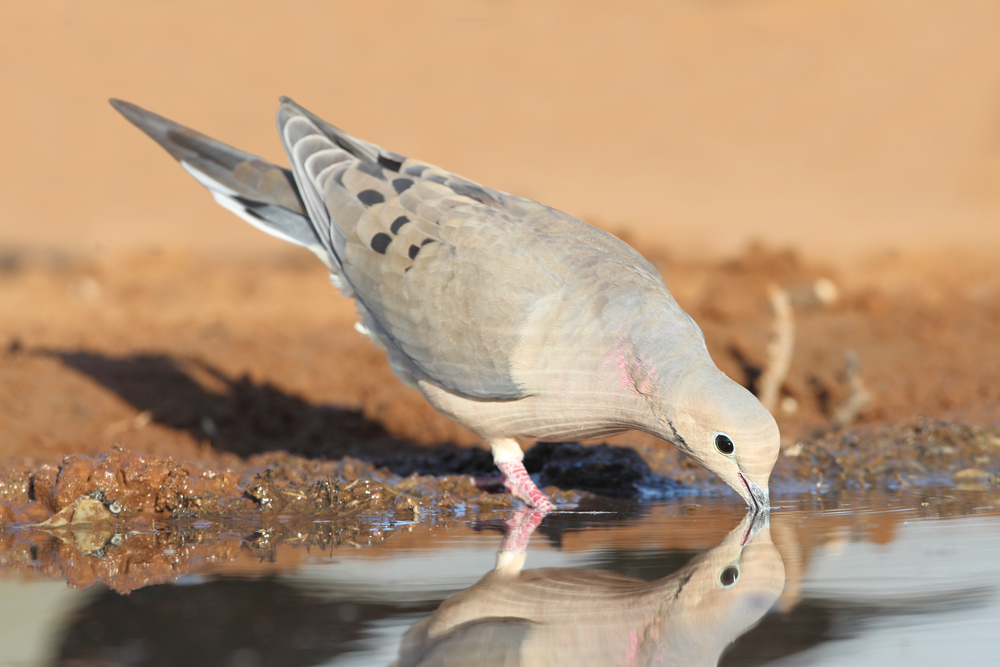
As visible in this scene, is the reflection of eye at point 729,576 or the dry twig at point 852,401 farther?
the dry twig at point 852,401

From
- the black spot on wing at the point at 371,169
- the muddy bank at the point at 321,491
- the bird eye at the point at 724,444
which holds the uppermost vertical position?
the black spot on wing at the point at 371,169

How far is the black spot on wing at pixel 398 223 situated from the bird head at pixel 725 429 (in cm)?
164

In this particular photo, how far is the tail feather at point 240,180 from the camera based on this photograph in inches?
216

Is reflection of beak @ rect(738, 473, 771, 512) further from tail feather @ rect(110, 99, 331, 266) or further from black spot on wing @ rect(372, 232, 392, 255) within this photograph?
tail feather @ rect(110, 99, 331, 266)

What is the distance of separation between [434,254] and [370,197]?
61 cm

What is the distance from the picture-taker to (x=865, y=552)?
327 cm

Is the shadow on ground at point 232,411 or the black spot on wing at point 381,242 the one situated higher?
the black spot on wing at point 381,242

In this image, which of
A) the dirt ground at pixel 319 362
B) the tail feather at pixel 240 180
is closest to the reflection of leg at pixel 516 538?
the dirt ground at pixel 319 362

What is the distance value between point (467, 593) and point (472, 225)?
7.30 feet

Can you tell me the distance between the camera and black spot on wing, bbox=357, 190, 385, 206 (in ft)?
16.7

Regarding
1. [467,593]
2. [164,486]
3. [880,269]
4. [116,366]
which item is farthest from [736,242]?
[467,593]

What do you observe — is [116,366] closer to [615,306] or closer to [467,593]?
[615,306]

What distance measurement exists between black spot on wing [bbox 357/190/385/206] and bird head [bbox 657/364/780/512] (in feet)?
6.23

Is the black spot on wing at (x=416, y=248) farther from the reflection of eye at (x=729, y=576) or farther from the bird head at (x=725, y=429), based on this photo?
the reflection of eye at (x=729, y=576)
